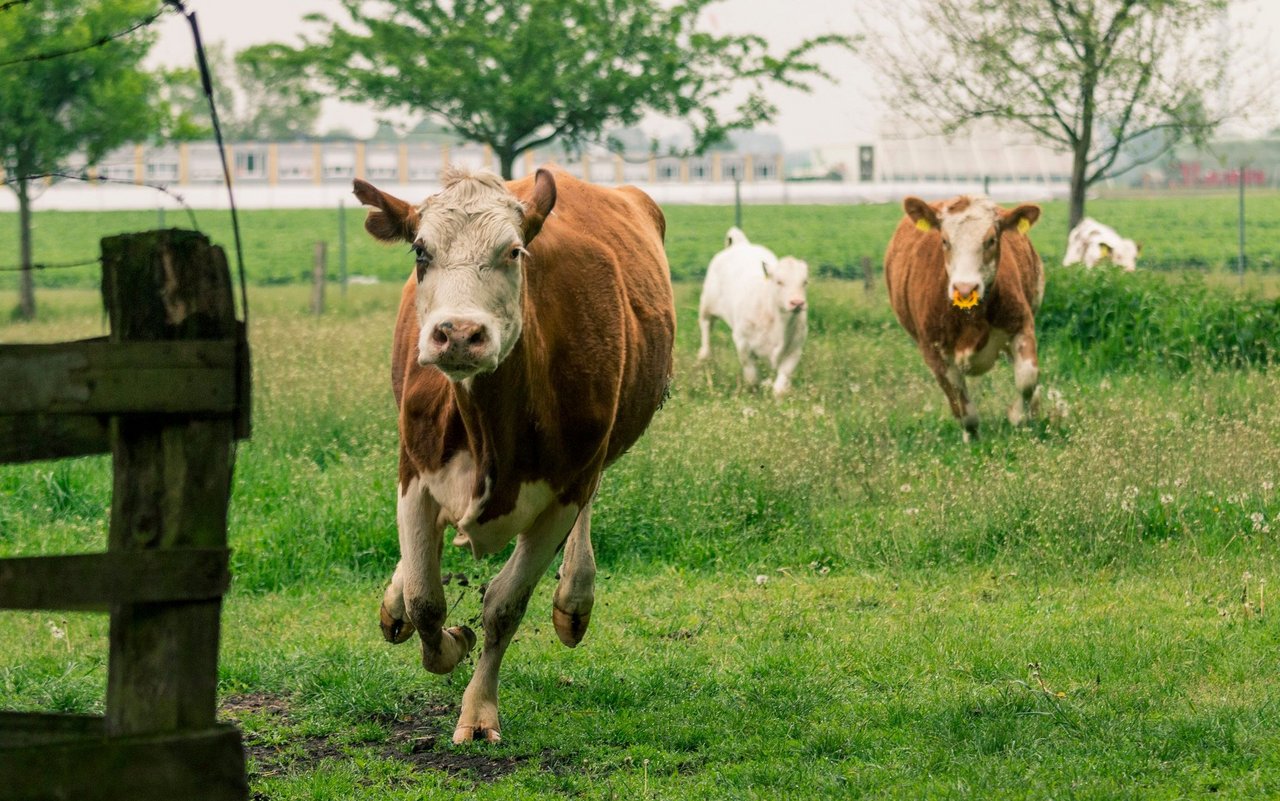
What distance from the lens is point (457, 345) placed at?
176 inches

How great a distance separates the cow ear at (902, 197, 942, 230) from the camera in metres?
11.6

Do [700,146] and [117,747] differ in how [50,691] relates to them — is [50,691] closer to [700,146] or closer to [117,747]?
[117,747]

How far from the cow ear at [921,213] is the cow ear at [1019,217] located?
0.49 meters

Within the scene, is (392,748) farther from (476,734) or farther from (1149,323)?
(1149,323)

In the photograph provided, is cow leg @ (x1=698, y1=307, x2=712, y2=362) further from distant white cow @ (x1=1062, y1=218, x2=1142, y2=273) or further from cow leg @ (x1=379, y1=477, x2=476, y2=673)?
cow leg @ (x1=379, y1=477, x2=476, y2=673)

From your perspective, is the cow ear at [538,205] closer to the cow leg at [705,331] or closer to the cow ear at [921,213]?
the cow ear at [921,213]

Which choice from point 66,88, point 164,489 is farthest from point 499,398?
point 66,88

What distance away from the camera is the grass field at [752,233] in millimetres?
34125

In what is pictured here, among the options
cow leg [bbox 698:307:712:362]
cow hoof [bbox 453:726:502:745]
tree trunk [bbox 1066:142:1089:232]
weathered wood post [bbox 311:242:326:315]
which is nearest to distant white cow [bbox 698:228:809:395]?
cow leg [bbox 698:307:712:362]

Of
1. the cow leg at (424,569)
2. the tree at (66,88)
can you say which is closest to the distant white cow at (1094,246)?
the tree at (66,88)

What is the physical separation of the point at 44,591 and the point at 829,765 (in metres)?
2.94

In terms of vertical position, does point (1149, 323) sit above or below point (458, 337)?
below

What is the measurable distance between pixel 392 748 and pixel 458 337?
1.78m

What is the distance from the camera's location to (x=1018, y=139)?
68.0 feet
